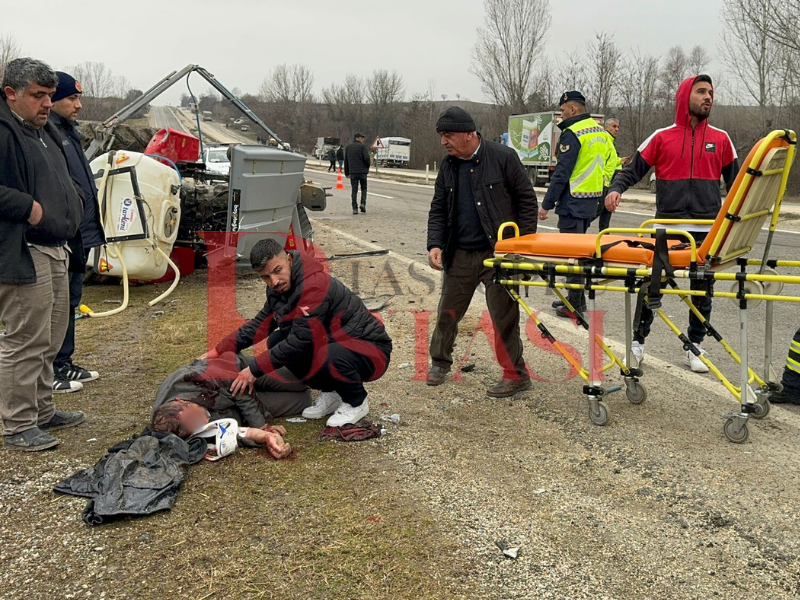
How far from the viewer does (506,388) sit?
493 cm

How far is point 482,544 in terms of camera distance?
10.1 ft

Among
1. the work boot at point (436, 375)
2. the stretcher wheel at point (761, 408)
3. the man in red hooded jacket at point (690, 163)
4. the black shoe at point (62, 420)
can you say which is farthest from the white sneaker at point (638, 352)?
the black shoe at point (62, 420)

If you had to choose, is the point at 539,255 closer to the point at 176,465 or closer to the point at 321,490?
the point at 321,490

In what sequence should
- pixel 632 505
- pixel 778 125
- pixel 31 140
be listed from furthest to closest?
pixel 778 125 → pixel 31 140 → pixel 632 505

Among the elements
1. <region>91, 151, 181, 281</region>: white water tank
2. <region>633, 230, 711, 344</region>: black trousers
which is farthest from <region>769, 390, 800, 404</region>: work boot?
<region>91, 151, 181, 281</region>: white water tank

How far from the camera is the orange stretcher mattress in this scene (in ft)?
12.7

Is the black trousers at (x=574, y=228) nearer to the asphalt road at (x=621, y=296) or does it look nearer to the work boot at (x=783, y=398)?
the asphalt road at (x=621, y=296)

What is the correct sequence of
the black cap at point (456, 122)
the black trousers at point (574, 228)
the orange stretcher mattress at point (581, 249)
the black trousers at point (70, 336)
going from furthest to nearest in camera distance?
the black trousers at point (574, 228)
the black trousers at point (70, 336)
the black cap at point (456, 122)
the orange stretcher mattress at point (581, 249)

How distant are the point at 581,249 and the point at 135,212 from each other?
18.7ft

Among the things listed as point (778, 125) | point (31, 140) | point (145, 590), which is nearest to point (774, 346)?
point (145, 590)

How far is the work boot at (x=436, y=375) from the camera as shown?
5.23 m

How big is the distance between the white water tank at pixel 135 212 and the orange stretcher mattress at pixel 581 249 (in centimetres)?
513

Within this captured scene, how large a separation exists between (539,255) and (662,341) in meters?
2.51

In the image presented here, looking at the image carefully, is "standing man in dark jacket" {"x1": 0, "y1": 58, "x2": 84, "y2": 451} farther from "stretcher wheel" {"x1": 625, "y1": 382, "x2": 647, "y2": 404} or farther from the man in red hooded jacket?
the man in red hooded jacket
